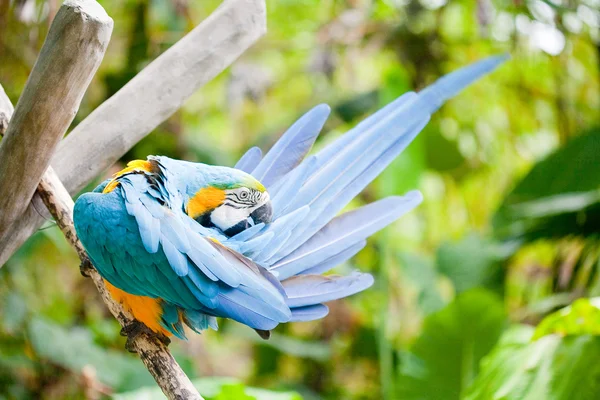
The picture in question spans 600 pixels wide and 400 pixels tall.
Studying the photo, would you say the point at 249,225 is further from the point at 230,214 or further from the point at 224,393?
the point at 224,393

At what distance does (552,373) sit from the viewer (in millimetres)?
1135

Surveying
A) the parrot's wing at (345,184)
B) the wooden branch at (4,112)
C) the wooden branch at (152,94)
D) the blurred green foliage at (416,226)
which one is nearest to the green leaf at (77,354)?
the blurred green foliage at (416,226)

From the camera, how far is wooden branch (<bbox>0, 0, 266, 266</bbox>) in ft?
3.21

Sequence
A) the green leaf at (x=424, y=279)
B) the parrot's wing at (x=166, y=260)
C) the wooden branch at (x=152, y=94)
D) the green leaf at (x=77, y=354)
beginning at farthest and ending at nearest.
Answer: the green leaf at (x=424, y=279), the green leaf at (x=77, y=354), the wooden branch at (x=152, y=94), the parrot's wing at (x=166, y=260)

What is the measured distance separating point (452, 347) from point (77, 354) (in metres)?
1.00

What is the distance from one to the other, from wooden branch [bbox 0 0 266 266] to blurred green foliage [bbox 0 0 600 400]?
484mm

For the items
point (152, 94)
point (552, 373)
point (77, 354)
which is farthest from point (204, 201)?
point (77, 354)

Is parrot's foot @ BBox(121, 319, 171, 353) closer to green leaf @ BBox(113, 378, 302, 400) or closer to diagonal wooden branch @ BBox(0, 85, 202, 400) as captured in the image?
diagonal wooden branch @ BBox(0, 85, 202, 400)

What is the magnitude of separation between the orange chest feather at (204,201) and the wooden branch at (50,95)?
0.69 ft

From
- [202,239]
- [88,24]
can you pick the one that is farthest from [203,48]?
[202,239]

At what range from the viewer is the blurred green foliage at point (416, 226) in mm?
1572

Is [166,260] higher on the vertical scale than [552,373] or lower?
higher

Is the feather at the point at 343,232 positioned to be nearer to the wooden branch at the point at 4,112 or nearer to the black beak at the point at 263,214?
the black beak at the point at 263,214

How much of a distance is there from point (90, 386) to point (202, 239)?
0.84 metres
